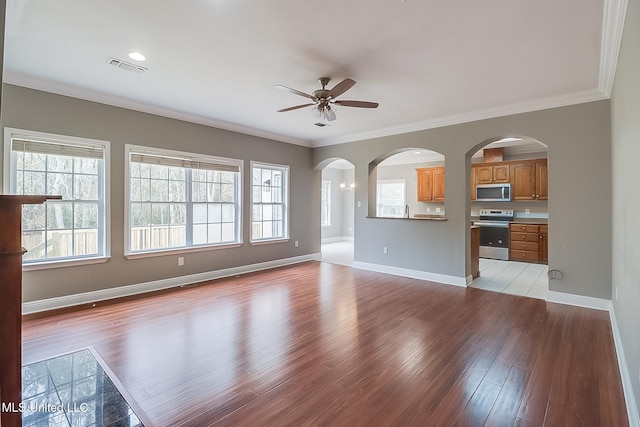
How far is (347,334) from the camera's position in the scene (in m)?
3.04

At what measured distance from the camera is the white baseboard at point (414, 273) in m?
4.96

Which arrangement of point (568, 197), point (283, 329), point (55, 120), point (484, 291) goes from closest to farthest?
point (283, 329) < point (55, 120) < point (568, 197) < point (484, 291)

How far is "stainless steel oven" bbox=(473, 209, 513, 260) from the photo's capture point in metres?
7.11

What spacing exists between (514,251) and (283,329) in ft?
20.4

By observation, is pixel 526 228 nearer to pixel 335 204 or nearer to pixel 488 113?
pixel 488 113

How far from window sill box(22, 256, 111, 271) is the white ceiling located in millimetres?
2114

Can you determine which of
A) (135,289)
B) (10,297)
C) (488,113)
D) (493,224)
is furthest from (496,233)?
(10,297)

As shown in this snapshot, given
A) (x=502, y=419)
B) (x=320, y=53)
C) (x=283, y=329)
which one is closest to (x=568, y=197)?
(x=502, y=419)

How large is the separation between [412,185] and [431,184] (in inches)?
34.5

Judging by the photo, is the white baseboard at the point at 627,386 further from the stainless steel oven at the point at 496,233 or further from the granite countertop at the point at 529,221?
the granite countertop at the point at 529,221

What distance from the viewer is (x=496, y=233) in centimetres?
721

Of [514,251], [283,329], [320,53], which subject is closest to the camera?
[320,53]

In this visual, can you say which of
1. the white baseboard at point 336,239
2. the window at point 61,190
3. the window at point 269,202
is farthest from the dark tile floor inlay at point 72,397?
the white baseboard at point 336,239

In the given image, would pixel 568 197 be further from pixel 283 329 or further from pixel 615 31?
pixel 283 329
